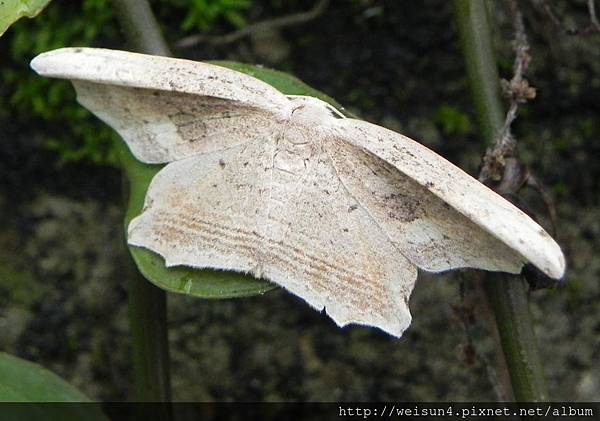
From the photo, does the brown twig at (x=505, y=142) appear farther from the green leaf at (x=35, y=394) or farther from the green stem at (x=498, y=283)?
the green leaf at (x=35, y=394)

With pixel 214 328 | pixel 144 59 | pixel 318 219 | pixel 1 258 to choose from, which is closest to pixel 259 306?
pixel 214 328

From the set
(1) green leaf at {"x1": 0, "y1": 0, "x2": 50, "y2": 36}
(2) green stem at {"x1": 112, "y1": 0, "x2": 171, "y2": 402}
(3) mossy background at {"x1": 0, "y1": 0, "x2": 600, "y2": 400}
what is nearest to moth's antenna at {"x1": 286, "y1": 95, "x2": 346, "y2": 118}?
(2) green stem at {"x1": 112, "y1": 0, "x2": 171, "y2": 402}

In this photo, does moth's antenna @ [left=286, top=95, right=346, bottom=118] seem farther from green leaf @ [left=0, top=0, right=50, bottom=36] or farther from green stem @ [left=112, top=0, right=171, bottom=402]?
green leaf @ [left=0, top=0, right=50, bottom=36]

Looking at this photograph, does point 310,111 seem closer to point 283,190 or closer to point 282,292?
point 283,190

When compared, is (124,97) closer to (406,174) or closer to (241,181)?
(241,181)

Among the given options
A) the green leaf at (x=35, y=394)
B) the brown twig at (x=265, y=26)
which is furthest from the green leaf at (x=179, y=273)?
the brown twig at (x=265, y=26)

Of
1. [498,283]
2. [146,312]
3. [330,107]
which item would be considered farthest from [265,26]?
[498,283]
